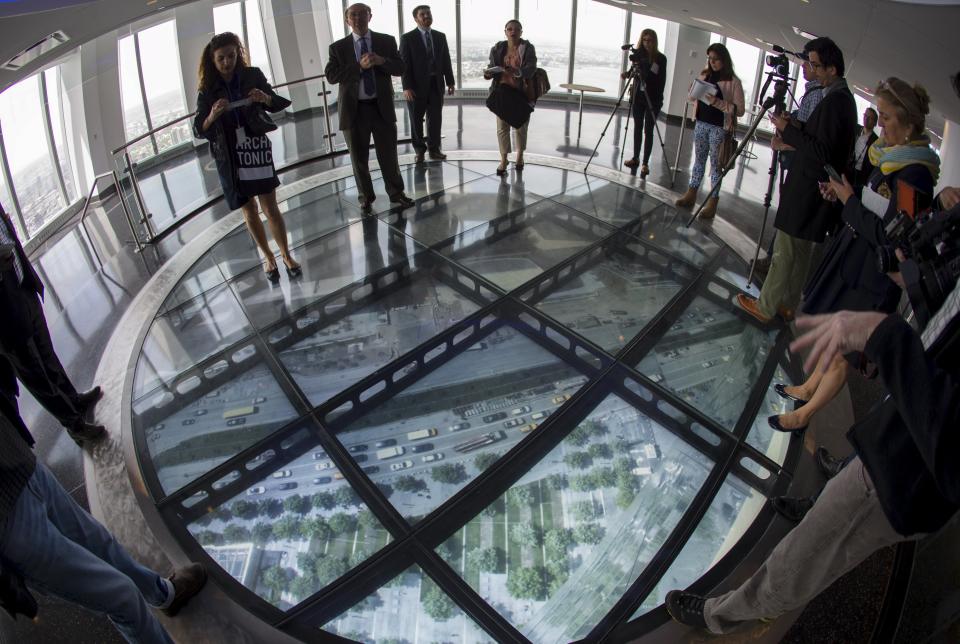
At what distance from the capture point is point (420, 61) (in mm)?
5281

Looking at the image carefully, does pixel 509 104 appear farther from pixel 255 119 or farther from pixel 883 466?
pixel 883 466

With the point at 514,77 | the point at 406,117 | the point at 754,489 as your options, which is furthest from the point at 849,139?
the point at 406,117

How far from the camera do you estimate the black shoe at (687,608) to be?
1.83 metres

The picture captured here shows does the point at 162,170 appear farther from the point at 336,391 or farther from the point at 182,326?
the point at 336,391

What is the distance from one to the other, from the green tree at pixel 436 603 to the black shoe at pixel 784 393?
1927mm

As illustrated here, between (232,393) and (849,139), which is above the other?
(849,139)

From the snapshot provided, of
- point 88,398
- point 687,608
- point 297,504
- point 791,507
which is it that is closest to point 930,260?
point 791,507

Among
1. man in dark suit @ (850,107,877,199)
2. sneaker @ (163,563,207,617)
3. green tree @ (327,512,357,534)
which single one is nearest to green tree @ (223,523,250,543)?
sneaker @ (163,563,207,617)

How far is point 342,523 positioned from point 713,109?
420 cm

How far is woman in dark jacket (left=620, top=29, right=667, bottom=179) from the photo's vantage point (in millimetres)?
4797

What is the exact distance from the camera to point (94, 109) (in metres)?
4.97

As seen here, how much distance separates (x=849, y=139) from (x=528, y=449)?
2.15m

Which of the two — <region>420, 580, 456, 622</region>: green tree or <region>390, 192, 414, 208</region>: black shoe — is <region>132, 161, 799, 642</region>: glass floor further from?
<region>390, 192, 414, 208</region>: black shoe

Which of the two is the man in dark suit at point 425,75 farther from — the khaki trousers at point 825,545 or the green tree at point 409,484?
the khaki trousers at point 825,545
